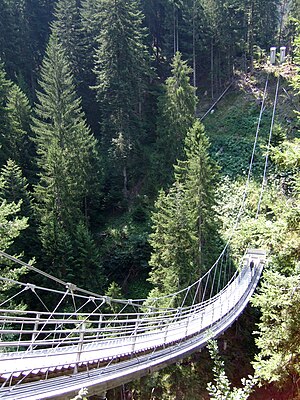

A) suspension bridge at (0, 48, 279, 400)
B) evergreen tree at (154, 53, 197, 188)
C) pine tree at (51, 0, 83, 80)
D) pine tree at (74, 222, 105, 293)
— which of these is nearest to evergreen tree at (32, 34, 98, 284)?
pine tree at (74, 222, 105, 293)

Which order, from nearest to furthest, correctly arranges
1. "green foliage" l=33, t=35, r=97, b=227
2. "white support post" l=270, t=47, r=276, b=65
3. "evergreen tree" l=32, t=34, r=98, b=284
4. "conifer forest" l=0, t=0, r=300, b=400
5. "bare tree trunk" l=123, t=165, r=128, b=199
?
"conifer forest" l=0, t=0, r=300, b=400 < "evergreen tree" l=32, t=34, r=98, b=284 < "green foliage" l=33, t=35, r=97, b=227 < "bare tree trunk" l=123, t=165, r=128, b=199 < "white support post" l=270, t=47, r=276, b=65

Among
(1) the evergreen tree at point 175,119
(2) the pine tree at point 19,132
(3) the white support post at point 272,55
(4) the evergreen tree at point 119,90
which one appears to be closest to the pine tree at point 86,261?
(2) the pine tree at point 19,132

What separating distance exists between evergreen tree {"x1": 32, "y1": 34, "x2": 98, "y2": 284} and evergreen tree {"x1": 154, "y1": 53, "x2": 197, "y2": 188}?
425 centimetres

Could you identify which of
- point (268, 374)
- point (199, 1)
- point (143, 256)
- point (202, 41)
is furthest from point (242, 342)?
point (199, 1)

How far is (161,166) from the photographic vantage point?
2447 centimetres

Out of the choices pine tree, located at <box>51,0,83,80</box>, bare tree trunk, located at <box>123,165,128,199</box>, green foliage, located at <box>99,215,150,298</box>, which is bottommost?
green foliage, located at <box>99,215,150,298</box>

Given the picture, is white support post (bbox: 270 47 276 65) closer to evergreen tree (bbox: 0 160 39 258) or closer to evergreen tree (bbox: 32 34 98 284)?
evergreen tree (bbox: 32 34 98 284)

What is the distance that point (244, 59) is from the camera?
36938 mm

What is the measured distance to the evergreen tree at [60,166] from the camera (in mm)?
19312

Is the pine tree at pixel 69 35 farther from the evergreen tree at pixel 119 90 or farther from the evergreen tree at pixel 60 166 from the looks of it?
the evergreen tree at pixel 60 166

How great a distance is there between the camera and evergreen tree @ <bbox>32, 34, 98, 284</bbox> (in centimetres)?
1931

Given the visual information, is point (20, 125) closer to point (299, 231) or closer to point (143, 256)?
point (143, 256)

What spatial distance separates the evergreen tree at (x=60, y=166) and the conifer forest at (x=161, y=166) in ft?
0.27

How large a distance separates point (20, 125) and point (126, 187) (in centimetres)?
768
